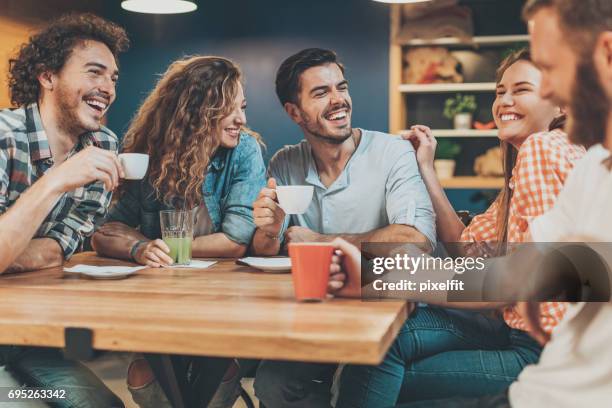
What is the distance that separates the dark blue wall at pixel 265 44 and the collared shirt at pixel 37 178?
2.75 meters

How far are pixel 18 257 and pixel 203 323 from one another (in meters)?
0.82

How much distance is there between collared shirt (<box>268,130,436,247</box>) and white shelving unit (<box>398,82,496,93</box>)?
8.02 ft

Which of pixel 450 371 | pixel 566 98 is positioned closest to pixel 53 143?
pixel 450 371

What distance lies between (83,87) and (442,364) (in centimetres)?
134

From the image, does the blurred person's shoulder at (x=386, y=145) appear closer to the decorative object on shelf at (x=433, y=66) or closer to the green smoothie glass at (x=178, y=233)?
the green smoothie glass at (x=178, y=233)

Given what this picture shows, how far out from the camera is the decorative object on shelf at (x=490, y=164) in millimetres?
4645

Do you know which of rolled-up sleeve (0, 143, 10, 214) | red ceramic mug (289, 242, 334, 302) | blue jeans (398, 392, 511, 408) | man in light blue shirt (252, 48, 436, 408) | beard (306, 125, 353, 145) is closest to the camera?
blue jeans (398, 392, 511, 408)

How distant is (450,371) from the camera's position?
1.56 meters

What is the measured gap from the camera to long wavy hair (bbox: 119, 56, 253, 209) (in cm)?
222

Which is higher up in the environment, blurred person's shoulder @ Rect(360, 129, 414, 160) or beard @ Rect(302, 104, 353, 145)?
beard @ Rect(302, 104, 353, 145)

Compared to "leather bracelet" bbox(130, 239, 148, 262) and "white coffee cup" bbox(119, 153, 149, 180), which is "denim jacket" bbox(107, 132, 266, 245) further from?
"white coffee cup" bbox(119, 153, 149, 180)

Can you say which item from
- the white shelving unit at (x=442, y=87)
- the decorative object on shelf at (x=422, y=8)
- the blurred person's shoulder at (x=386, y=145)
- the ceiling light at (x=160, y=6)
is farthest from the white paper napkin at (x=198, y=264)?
the decorative object on shelf at (x=422, y=8)

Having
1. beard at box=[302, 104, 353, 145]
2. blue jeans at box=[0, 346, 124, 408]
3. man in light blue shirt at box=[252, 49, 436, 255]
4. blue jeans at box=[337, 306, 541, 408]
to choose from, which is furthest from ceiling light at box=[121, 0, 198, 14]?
blue jeans at box=[337, 306, 541, 408]

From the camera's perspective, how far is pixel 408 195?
2.22 meters
